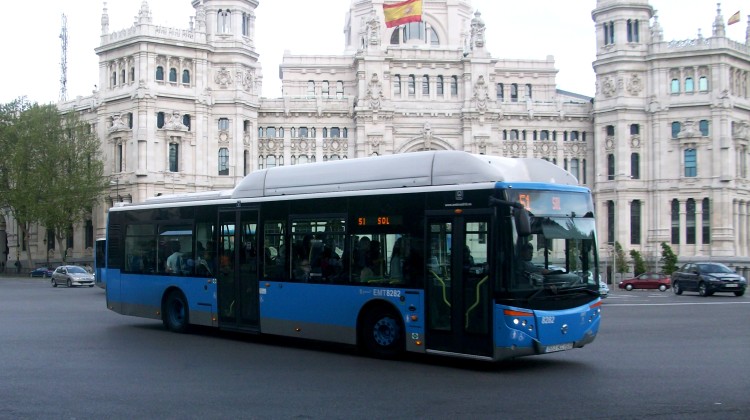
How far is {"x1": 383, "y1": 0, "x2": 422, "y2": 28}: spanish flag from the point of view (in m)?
67.9

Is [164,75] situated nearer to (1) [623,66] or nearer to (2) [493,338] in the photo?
(1) [623,66]

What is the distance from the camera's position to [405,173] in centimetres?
1391

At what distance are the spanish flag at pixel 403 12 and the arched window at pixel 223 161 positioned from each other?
16907 mm

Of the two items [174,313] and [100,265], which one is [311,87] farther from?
[174,313]

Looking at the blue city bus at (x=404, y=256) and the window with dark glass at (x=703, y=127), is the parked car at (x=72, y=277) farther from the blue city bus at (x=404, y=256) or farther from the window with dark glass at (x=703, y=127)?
the window with dark glass at (x=703, y=127)

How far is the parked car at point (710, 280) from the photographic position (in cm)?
3681

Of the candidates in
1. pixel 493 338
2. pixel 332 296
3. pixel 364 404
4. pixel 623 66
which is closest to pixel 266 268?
pixel 332 296

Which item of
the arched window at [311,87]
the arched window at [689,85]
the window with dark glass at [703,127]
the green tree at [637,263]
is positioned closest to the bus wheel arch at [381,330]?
the green tree at [637,263]

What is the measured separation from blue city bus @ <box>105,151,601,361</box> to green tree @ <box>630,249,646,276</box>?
51.8 metres

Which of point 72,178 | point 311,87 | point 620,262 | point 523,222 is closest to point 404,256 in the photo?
point 523,222

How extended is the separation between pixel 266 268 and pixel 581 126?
6386 cm

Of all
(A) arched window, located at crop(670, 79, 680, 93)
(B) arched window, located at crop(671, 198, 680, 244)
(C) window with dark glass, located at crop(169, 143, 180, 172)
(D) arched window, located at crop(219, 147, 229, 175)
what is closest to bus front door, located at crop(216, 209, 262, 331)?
(C) window with dark glass, located at crop(169, 143, 180, 172)

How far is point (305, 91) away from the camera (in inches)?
3100

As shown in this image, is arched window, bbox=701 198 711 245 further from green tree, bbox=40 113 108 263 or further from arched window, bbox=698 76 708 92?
green tree, bbox=40 113 108 263
